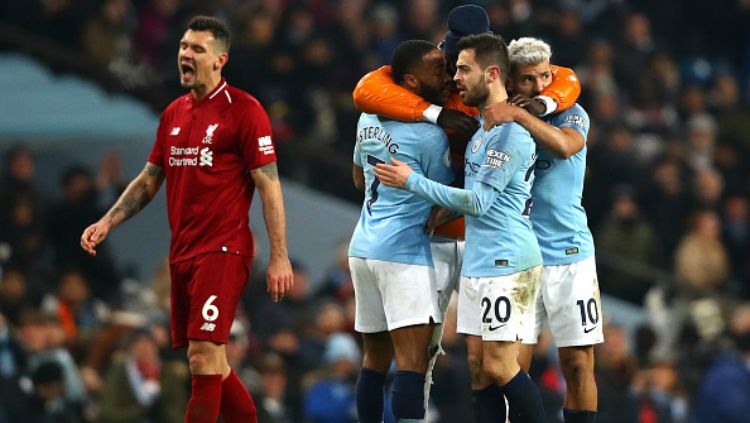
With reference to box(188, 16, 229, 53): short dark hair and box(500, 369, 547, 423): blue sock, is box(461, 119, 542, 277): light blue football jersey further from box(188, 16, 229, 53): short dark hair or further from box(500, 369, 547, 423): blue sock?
box(188, 16, 229, 53): short dark hair

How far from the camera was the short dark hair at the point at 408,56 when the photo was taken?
9078mm

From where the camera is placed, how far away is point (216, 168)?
9.02m

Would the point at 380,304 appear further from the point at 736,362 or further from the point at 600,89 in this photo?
the point at 600,89

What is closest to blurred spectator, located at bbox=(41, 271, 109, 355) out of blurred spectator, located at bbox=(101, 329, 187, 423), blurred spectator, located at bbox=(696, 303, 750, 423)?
blurred spectator, located at bbox=(101, 329, 187, 423)

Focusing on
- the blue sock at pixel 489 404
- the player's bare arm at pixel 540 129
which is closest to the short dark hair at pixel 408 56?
the player's bare arm at pixel 540 129

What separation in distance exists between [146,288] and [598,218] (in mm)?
5109

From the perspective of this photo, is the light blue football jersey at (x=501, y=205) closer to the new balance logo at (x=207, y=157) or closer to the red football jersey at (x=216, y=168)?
the red football jersey at (x=216, y=168)

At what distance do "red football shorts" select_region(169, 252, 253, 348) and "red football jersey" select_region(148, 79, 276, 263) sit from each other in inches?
2.3

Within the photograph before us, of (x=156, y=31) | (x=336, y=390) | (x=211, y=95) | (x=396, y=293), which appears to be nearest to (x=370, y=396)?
(x=396, y=293)

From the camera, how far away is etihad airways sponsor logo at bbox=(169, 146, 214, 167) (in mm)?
9008

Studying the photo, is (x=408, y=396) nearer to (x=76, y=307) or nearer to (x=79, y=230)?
Answer: (x=76, y=307)

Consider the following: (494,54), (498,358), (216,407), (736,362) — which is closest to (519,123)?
(494,54)

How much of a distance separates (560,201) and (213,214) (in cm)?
189

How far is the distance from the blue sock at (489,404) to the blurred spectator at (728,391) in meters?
5.62
